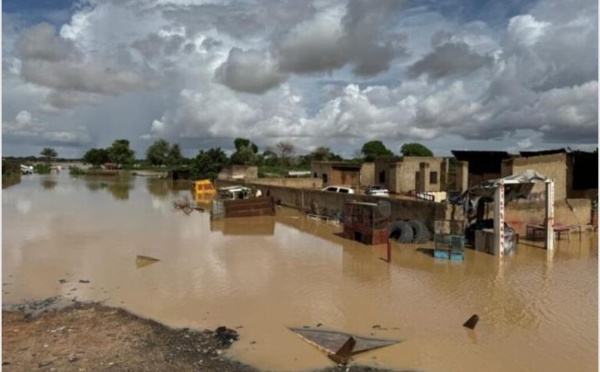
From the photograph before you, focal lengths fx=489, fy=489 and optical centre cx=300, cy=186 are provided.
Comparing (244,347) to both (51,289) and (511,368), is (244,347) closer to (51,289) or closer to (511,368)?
(511,368)

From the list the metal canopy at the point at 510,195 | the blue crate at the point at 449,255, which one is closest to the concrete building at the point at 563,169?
the metal canopy at the point at 510,195

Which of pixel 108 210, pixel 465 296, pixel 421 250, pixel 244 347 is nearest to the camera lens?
pixel 244 347

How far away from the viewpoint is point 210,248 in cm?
1777

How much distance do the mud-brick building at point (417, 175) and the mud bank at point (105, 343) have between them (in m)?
26.9

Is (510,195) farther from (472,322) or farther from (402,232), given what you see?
(472,322)

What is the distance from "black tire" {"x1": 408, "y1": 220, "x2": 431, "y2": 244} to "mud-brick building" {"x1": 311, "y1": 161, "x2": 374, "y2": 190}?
61.6 ft

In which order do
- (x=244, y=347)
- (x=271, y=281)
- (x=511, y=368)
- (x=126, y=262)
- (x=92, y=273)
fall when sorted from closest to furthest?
(x=511, y=368), (x=244, y=347), (x=271, y=281), (x=92, y=273), (x=126, y=262)

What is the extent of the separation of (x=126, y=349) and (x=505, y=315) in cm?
735

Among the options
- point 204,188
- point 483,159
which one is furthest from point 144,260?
point 204,188

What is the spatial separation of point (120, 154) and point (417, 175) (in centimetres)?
9129

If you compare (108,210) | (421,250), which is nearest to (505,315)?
(421,250)

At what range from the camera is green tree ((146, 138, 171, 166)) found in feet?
375

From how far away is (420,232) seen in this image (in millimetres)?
18047

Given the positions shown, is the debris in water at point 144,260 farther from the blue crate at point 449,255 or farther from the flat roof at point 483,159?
the flat roof at point 483,159
